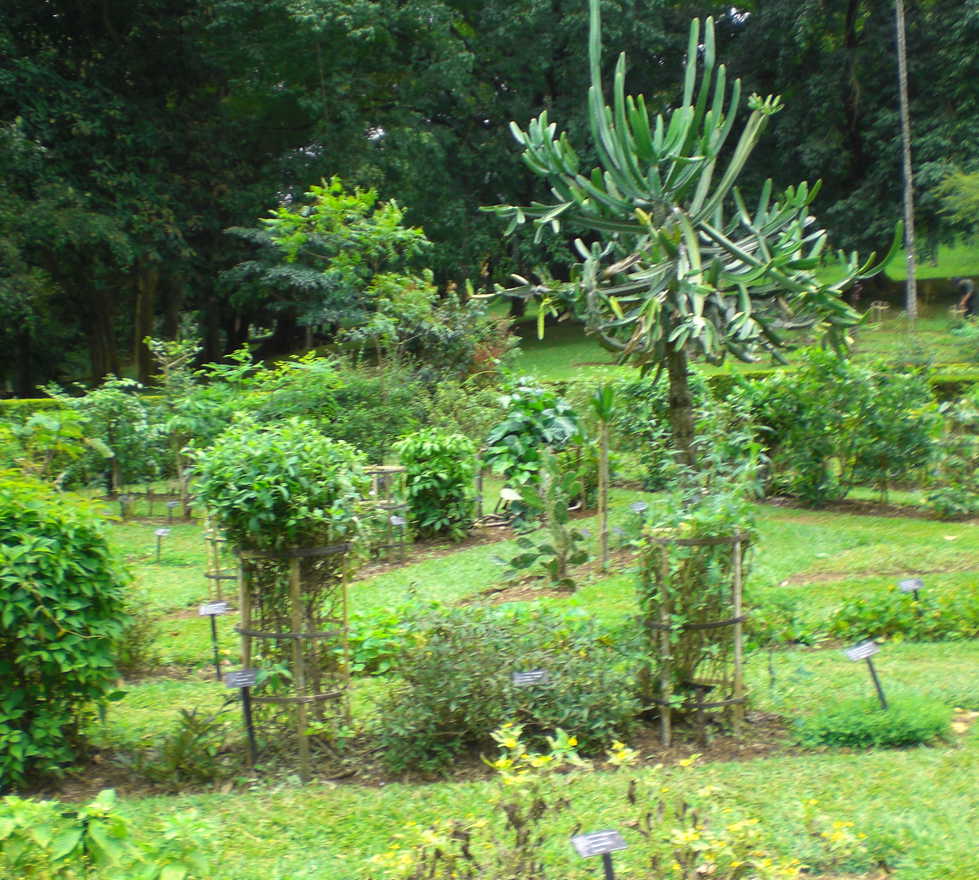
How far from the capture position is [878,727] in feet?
17.4

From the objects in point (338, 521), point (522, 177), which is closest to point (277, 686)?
point (338, 521)

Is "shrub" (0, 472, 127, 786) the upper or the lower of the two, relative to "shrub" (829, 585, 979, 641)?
upper

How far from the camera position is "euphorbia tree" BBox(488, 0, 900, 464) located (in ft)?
27.4

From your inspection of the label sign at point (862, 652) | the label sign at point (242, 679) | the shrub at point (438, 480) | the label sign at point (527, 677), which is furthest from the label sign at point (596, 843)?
the shrub at point (438, 480)

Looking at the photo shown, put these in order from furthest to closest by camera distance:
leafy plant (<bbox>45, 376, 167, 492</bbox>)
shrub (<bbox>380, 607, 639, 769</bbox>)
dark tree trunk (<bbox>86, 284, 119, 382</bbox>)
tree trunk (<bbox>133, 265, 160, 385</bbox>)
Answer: dark tree trunk (<bbox>86, 284, 119, 382</bbox>)
tree trunk (<bbox>133, 265, 160, 385</bbox>)
leafy plant (<bbox>45, 376, 167, 492</bbox>)
shrub (<bbox>380, 607, 639, 769</bbox>)

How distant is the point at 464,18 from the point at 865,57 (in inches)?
509

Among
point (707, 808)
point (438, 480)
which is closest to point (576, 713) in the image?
point (707, 808)

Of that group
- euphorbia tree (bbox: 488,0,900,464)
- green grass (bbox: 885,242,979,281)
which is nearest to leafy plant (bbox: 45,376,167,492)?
euphorbia tree (bbox: 488,0,900,464)

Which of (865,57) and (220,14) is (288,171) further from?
(865,57)

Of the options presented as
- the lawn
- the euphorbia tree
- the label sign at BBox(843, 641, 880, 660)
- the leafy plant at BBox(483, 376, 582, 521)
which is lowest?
the lawn

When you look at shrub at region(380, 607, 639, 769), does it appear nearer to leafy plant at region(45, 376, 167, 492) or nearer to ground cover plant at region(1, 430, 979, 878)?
ground cover plant at region(1, 430, 979, 878)

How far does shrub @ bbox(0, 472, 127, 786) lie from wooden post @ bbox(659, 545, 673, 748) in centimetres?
282

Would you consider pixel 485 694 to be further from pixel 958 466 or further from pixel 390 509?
pixel 958 466

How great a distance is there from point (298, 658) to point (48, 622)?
124 cm
